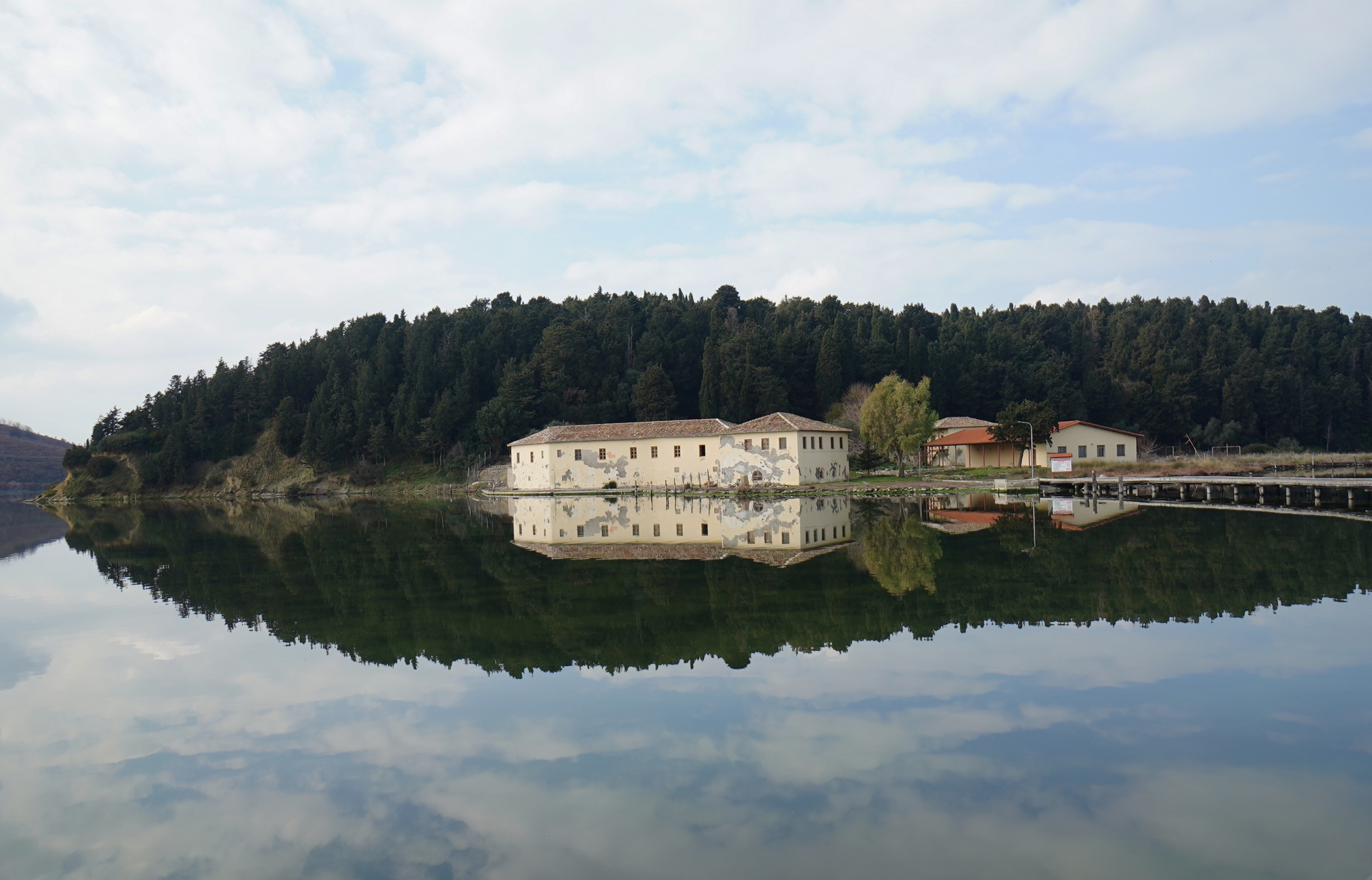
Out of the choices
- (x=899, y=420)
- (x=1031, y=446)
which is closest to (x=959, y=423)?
(x=899, y=420)

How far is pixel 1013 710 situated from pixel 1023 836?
103 inches

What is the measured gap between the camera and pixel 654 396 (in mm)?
67812

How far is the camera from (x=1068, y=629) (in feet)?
36.2

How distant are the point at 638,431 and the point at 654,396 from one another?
60.0 feet

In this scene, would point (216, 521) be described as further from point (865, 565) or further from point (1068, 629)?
point (1068, 629)

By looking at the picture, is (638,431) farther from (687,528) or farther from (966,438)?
(687,528)

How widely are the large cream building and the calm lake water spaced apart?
27.2m

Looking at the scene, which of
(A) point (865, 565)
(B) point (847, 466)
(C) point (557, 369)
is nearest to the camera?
(A) point (865, 565)

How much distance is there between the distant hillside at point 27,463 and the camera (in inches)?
4961

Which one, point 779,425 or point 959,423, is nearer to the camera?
point 779,425

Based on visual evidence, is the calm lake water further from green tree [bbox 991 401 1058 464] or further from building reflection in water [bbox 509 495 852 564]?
green tree [bbox 991 401 1058 464]

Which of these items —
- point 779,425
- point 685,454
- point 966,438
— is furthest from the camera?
point 966,438

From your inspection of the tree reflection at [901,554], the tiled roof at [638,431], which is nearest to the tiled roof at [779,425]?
the tiled roof at [638,431]

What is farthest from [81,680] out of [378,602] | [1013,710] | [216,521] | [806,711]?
[216,521]
